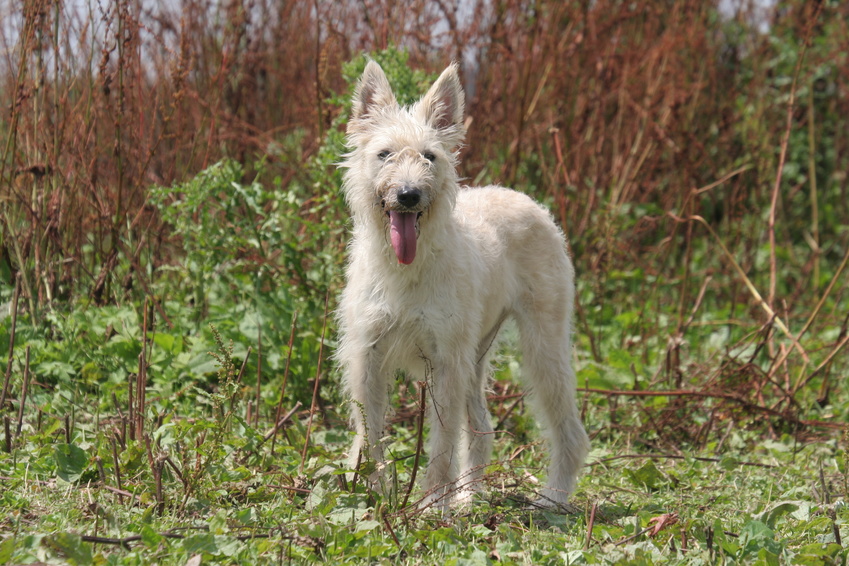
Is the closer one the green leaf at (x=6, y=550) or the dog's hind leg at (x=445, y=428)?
the green leaf at (x=6, y=550)

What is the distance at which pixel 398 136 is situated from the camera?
4.01 meters

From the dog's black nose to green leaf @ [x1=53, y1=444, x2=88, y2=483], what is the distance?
1790mm

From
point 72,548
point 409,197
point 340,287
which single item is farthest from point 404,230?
point 72,548

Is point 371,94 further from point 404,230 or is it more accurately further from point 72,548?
point 72,548

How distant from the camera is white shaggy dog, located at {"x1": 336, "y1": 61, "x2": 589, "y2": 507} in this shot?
396cm

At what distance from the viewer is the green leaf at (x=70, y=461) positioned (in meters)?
3.80

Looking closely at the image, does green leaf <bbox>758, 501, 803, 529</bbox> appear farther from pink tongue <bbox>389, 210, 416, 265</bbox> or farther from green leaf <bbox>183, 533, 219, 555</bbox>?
green leaf <bbox>183, 533, 219, 555</bbox>

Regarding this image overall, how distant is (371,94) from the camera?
4336mm

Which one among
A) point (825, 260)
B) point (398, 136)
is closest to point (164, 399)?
point (398, 136)

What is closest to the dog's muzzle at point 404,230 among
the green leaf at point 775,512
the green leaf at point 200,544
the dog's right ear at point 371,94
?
the dog's right ear at point 371,94

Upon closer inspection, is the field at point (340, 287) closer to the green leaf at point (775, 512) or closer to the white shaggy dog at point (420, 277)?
the green leaf at point (775, 512)

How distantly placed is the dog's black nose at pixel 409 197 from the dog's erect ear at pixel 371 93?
25.3 inches

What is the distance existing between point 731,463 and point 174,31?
16.1 feet

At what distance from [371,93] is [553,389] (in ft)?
6.04
